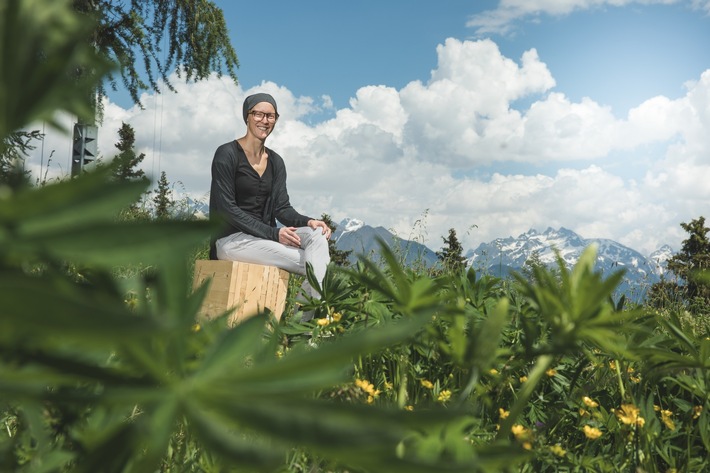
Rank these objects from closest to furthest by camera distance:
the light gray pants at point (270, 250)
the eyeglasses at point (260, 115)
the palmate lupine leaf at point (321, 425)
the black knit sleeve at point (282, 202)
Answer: the palmate lupine leaf at point (321, 425)
the light gray pants at point (270, 250)
the eyeglasses at point (260, 115)
the black knit sleeve at point (282, 202)

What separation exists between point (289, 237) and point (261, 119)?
1.05 metres

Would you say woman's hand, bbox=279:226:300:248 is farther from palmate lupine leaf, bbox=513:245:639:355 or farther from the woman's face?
palmate lupine leaf, bbox=513:245:639:355

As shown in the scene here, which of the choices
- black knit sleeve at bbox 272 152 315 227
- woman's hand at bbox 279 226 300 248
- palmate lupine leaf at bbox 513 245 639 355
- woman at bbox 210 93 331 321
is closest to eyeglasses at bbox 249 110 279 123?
woman at bbox 210 93 331 321

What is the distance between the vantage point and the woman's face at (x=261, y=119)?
16.3 feet

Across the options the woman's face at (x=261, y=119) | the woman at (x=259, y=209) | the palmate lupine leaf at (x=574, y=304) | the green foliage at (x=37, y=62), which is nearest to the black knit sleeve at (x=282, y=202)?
the woman at (x=259, y=209)

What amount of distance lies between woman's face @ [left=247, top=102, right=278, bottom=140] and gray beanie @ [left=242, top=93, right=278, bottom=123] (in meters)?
0.05

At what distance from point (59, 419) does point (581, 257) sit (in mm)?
558

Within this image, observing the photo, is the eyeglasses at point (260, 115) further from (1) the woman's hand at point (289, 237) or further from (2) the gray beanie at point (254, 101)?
(1) the woman's hand at point (289, 237)

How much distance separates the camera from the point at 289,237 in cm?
458

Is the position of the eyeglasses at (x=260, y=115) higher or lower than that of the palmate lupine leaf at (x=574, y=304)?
higher

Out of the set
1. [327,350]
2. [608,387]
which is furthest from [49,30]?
[608,387]

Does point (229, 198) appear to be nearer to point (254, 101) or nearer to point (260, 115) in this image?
point (260, 115)

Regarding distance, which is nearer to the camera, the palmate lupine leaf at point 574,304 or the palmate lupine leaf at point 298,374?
the palmate lupine leaf at point 298,374

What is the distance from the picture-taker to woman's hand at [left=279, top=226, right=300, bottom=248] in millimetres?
4574
